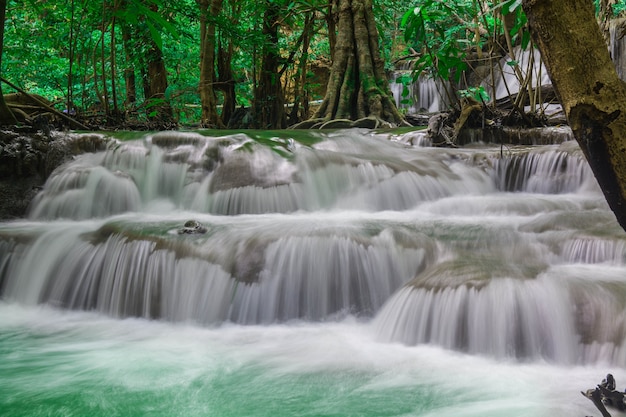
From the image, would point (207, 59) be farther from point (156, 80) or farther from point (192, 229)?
point (192, 229)

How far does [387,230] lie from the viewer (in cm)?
465

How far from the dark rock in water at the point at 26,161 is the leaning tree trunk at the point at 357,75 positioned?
542cm

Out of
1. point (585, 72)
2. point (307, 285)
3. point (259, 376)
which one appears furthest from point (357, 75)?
point (585, 72)

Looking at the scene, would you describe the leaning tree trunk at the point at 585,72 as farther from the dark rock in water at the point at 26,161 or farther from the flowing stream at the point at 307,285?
the dark rock in water at the point at 26,161

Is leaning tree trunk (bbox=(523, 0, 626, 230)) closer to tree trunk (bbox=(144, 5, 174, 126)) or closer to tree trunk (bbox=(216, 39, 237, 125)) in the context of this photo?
tree trunk (bbox=(144, 5, 174, 126))

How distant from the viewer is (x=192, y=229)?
4.82 m

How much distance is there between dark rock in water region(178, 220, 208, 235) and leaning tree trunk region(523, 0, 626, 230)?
12.6 ft

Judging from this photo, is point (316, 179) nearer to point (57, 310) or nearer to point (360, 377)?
point (57, 310)

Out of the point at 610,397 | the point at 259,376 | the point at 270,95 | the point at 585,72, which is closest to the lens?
the point at 585,72

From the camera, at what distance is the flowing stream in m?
2.84

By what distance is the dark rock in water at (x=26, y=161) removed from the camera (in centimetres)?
612

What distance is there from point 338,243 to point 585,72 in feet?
10.4

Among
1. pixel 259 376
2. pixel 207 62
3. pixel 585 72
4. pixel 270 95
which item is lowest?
pixel 259 376

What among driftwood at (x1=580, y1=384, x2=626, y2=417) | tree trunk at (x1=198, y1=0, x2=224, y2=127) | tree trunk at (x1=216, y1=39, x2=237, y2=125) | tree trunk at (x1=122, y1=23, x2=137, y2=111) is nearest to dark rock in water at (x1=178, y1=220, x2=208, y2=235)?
driftwood at (x1=580, y1=384, x2=626, y2=417)
